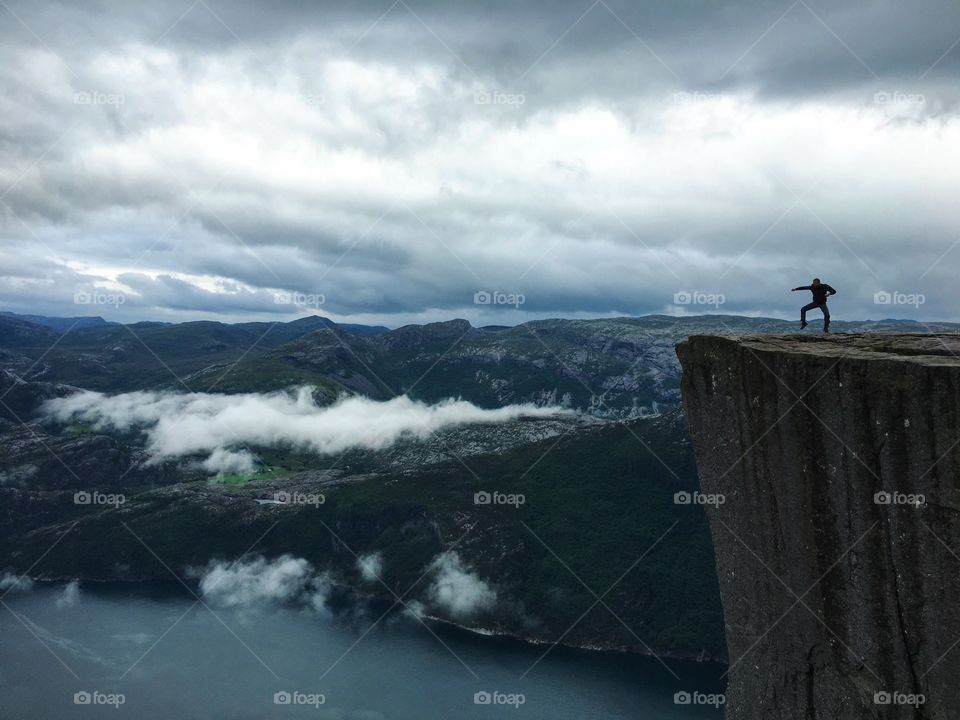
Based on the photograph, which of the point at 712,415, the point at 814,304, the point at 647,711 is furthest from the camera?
the point at 647,711

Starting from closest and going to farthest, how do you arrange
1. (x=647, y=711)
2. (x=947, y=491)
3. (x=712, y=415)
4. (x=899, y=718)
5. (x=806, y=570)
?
(x=947, y=491)
(x=899, y=718)
(x=806, y=570)
(x=712, y=415)
(x=647, y=711)

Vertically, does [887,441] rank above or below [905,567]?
above

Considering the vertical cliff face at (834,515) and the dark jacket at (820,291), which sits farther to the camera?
the dark jacket at (820,291)

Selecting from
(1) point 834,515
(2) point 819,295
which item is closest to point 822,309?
(2) point 819,295

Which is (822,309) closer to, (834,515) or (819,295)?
(819,295)

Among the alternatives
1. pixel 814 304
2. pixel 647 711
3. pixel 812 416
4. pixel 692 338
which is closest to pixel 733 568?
pixel 812 416

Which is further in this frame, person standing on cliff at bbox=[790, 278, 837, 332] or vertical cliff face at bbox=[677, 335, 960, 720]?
person standing on cliff at bbox=[790, 278, 837, 332]

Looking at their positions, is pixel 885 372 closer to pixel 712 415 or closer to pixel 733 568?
pixel 712 415

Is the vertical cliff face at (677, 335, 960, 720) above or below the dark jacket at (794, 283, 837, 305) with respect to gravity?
below
